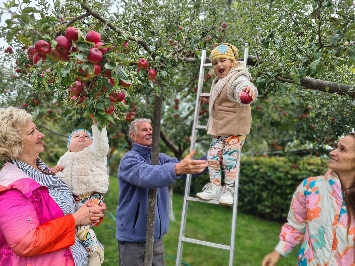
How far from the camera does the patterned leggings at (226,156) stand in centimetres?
268

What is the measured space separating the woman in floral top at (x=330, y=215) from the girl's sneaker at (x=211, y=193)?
2.58ft

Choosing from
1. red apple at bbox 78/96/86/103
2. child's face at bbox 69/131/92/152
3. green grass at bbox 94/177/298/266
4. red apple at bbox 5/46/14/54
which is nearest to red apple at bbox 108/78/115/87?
red apple at bbox 78/96/86/103

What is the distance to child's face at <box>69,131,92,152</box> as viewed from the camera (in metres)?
2.64

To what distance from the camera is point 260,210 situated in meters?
10.1

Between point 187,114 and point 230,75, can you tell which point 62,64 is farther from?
point 187,114

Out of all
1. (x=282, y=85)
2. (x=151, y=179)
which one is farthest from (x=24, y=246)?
(x=282, y=85)

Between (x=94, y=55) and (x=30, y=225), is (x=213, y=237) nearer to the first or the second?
(x=30, y=225)

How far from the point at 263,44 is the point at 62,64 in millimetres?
1479

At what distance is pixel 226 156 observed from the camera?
270 centimetres

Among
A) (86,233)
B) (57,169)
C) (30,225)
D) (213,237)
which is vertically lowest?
(213,237)

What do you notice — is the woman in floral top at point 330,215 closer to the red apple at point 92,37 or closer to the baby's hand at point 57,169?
the red apple at point 92,37

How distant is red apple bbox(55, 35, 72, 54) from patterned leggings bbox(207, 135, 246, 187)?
1.35m

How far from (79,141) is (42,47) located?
41.9 inches

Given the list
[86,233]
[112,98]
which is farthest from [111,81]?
[86,233]
